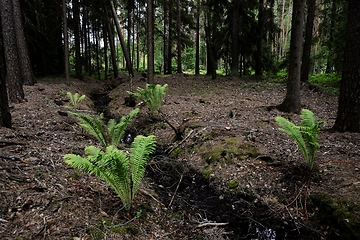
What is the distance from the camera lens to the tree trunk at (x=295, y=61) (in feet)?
21.2

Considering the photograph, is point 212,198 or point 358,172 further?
point 212,198

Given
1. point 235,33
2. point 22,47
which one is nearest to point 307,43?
point 235,33

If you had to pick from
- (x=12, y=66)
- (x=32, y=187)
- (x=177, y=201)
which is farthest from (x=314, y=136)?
(x=12, y=66)

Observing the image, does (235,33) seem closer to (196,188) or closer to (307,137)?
(307,137)

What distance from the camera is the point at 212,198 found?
389 cm

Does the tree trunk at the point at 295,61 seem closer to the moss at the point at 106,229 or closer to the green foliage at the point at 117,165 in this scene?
the green foliage at the point at 117,165

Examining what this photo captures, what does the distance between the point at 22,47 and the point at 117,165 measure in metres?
9.91

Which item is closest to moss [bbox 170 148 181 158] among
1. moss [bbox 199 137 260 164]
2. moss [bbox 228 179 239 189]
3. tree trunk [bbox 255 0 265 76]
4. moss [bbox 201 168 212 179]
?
moss [bbox 199 137 260 164]

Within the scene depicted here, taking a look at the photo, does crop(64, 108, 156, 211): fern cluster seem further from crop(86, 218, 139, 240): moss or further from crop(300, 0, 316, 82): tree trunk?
crop(300, 0, 316, 82): tree trunk

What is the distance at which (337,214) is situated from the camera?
291 cm

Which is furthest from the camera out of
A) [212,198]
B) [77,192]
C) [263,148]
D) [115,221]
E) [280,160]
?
[263,148]

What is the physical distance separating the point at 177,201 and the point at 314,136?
7.59 ft

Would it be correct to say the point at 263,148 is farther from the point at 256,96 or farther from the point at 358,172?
the point at 256,96

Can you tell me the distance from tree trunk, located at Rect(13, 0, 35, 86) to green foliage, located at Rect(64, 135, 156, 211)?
29.8ft
